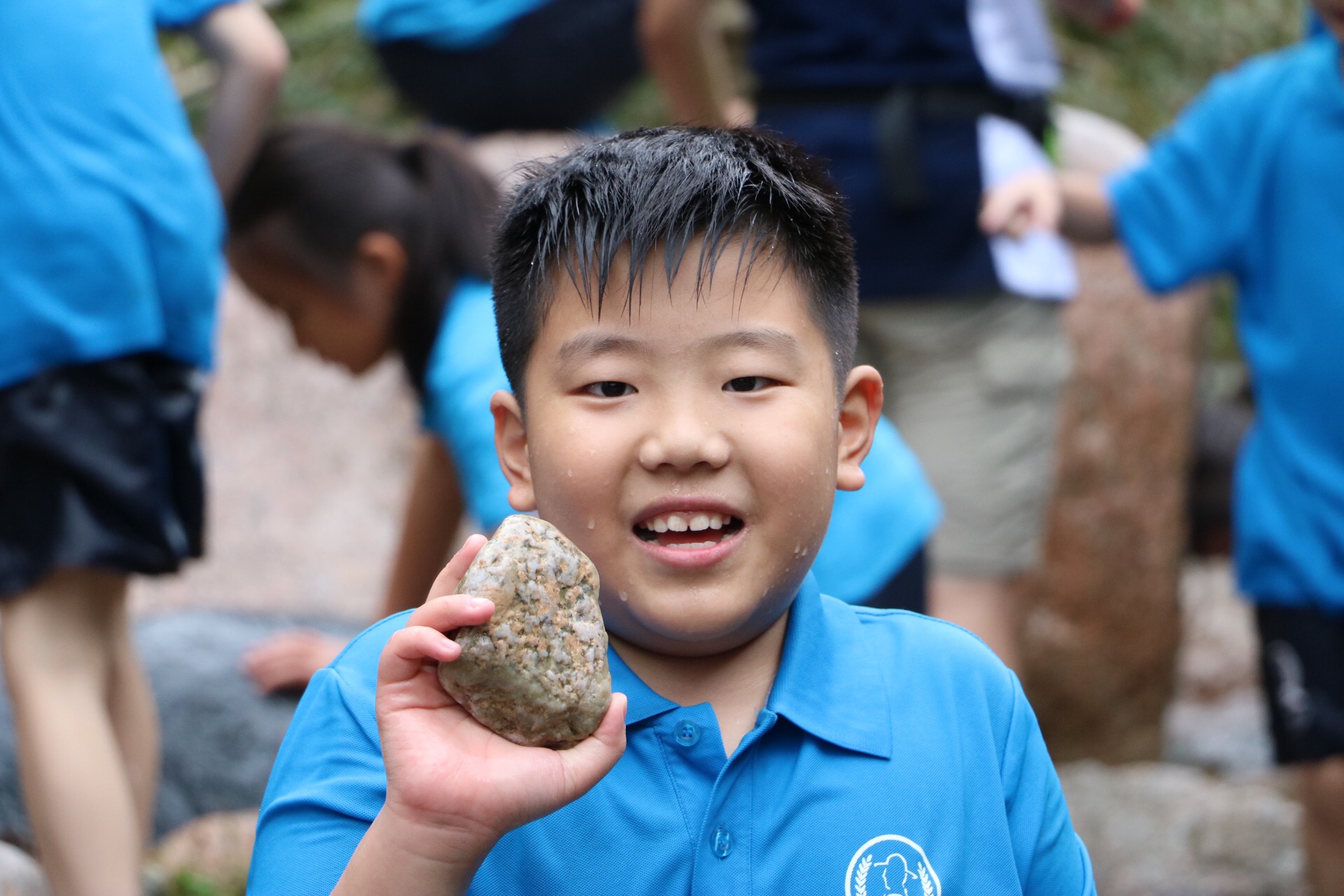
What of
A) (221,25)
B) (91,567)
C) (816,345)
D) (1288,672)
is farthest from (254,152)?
(1288,672)

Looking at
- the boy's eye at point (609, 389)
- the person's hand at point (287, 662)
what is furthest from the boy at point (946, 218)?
the boy's eye at point (609, 389)

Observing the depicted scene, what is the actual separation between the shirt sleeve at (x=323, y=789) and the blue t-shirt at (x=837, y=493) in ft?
4.10

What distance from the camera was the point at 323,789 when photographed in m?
1.43

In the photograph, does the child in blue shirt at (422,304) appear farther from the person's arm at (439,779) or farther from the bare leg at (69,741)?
the person's arm at (439,779)

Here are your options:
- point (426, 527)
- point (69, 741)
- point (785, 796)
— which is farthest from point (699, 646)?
point (426, 527)

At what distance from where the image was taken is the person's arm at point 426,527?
3326mm

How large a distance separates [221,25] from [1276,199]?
7.22 ft

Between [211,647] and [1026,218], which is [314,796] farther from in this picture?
[211,647]

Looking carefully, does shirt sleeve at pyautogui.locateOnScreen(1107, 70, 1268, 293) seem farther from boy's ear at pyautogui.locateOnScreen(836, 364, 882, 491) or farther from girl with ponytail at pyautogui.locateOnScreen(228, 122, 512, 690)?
boy's ear at pyautogui.locateOnScreen(836, 364, 882, 491)

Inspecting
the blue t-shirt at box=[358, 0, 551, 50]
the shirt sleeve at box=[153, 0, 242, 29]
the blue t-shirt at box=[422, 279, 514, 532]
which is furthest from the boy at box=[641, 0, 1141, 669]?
the blue t-shirt at box=[358, 0, 551, 50]

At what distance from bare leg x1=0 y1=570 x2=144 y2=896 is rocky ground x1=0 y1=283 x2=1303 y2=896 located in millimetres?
661

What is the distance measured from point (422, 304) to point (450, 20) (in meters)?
1.93

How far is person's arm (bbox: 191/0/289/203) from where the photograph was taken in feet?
10.5

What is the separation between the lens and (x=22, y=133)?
8.98 ft
